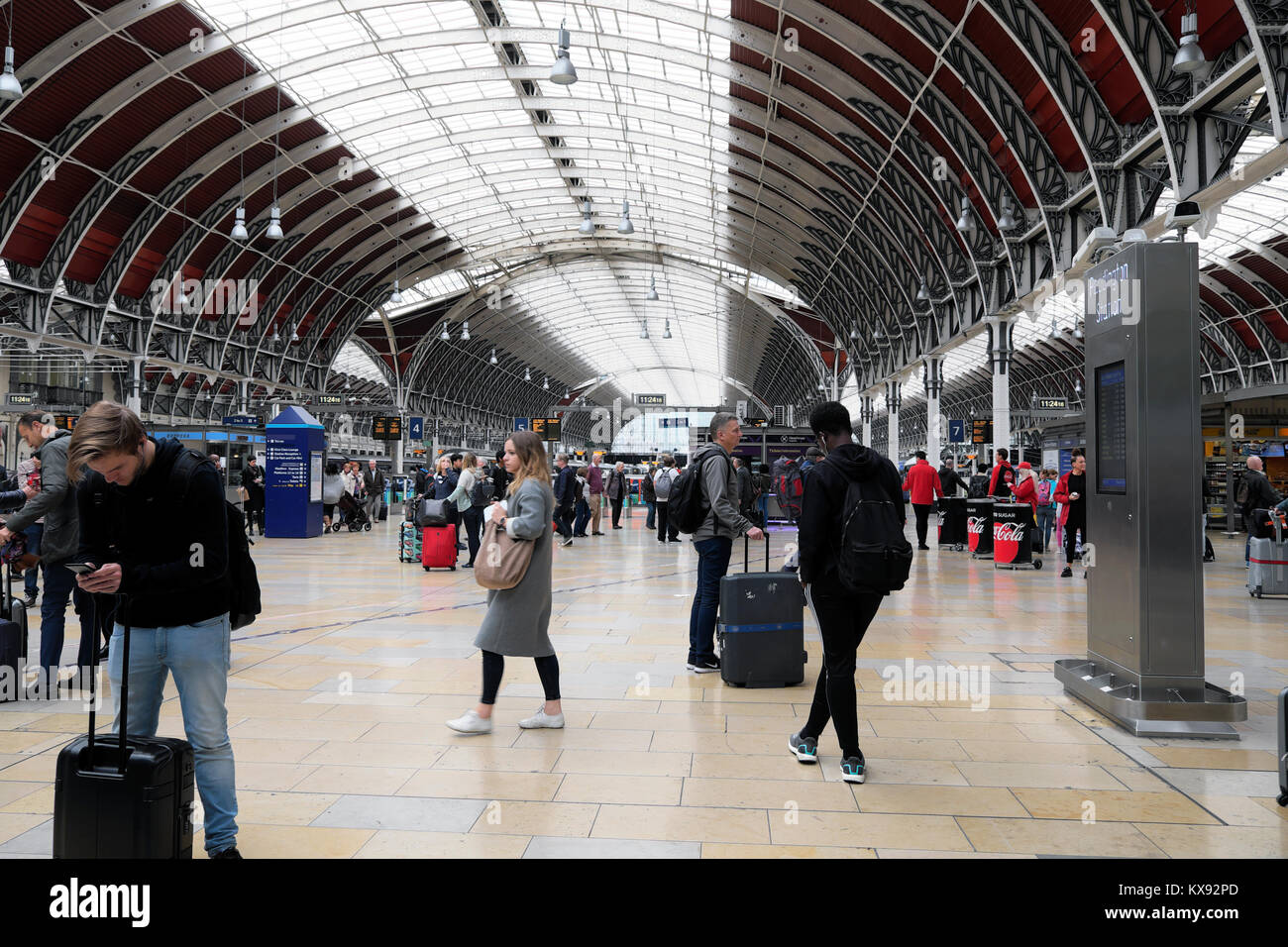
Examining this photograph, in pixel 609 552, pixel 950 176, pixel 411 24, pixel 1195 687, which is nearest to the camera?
pixel 1195 687

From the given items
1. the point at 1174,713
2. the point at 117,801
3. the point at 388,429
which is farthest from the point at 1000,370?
the point at 388,429

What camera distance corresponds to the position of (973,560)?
53.3 feet

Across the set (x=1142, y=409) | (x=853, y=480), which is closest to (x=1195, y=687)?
(x=1142, y=409)

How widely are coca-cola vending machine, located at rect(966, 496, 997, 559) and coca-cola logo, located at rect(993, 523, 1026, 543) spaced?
5.55ft

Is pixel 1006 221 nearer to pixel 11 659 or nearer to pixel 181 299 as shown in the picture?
pixel 11 659

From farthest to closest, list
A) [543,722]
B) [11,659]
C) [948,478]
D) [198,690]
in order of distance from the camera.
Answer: [948,478], [11,659], [543,722], [198,690]

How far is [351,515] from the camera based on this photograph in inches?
900

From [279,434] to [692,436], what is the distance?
59.9 ft

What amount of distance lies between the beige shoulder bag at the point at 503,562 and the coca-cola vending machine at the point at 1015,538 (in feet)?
37.6

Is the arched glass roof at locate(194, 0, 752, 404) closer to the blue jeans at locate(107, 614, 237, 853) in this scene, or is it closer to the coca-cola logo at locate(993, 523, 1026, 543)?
the coca-cola logo at locate(993, 523, 1026, 543)

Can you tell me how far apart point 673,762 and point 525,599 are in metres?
1.16

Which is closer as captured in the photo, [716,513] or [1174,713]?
[1174,713]

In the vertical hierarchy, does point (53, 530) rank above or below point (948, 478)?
below
